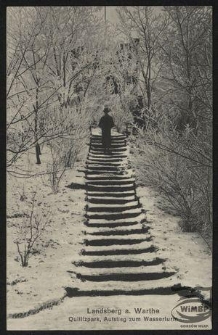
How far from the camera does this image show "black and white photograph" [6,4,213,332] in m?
6.64

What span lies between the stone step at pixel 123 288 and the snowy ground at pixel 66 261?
139 millimetres

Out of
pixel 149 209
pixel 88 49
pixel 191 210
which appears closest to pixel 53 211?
pixel 149 209

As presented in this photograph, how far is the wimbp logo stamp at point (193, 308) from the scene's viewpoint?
633cm

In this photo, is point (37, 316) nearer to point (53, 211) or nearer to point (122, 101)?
point (53, 211)

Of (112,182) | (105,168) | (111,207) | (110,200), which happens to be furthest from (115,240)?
(105,168)

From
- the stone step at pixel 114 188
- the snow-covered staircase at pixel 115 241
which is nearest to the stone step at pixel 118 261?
the snow-covered staircase at pixel 115 241

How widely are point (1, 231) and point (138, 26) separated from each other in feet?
20.1

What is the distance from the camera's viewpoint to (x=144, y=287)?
7.36 m

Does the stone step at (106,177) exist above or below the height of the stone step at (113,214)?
above

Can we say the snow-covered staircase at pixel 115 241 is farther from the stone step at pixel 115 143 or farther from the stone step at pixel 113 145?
the stone step at pixel 115 143

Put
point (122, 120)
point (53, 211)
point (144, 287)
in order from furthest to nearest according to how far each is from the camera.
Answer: point (122, 120) → point (53, 211) → point (144, 287)

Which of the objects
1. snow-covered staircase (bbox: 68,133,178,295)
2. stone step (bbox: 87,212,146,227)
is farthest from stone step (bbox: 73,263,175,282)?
stone step (bbox: 87,212,146,227)

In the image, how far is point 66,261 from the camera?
26.2 ft

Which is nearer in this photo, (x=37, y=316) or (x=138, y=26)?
(x=37, y=316)
